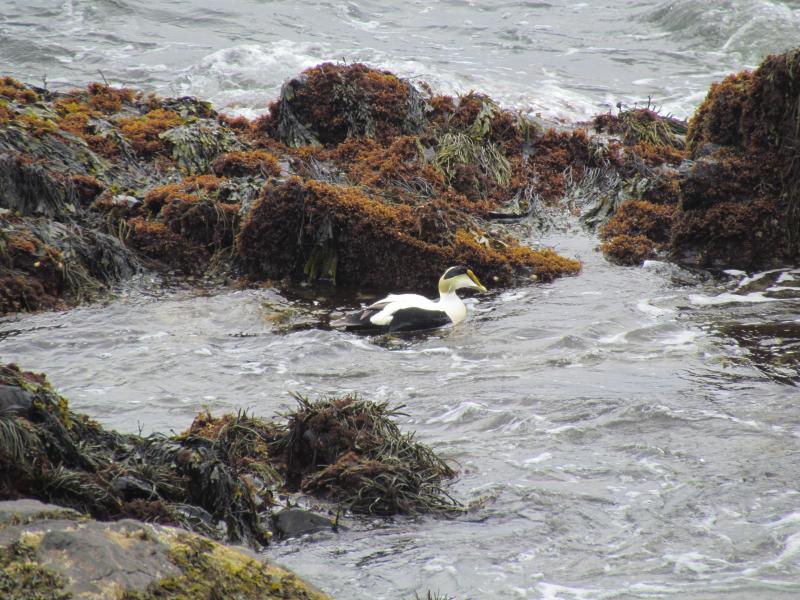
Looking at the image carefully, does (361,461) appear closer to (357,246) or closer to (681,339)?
(681,339)

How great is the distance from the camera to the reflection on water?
3656 millimetres

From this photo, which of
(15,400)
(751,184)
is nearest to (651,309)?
(751,184)

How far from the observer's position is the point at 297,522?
3947mm

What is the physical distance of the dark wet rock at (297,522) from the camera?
391 centimetres

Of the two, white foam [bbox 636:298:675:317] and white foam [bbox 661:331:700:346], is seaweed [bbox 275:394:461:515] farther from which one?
white foam [bbox 636:298:675:317]

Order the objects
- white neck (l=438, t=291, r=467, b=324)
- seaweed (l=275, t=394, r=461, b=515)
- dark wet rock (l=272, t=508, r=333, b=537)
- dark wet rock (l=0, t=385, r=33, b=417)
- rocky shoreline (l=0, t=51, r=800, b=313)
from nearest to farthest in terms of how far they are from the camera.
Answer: dark wet rock (l=0, t=385, r=33, b=417), dark wet rock (l=272, t=508, r=333, b=537), seaweed (l=275, t=394, r=461, b=515), white neck (l=438, t=291, r=467, b=324), rocky shoreline (l=0, t=51, r=800, b=313)

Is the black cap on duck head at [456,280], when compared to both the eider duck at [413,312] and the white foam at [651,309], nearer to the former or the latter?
the eider duck at [413,312]

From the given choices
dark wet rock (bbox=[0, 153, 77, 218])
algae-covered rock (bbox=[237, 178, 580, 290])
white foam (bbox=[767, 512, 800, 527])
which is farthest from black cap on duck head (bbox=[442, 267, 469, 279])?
white foam (bbox=[767, 512, 800, 527])

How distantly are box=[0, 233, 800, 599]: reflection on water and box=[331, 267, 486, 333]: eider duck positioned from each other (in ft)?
0.54

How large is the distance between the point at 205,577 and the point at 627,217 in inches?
294

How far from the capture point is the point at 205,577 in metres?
2.62

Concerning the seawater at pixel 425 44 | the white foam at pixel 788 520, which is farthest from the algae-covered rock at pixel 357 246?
the seawater at pixel 425 44

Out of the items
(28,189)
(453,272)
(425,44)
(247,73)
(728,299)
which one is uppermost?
(425,44)

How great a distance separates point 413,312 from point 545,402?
2.15 m
